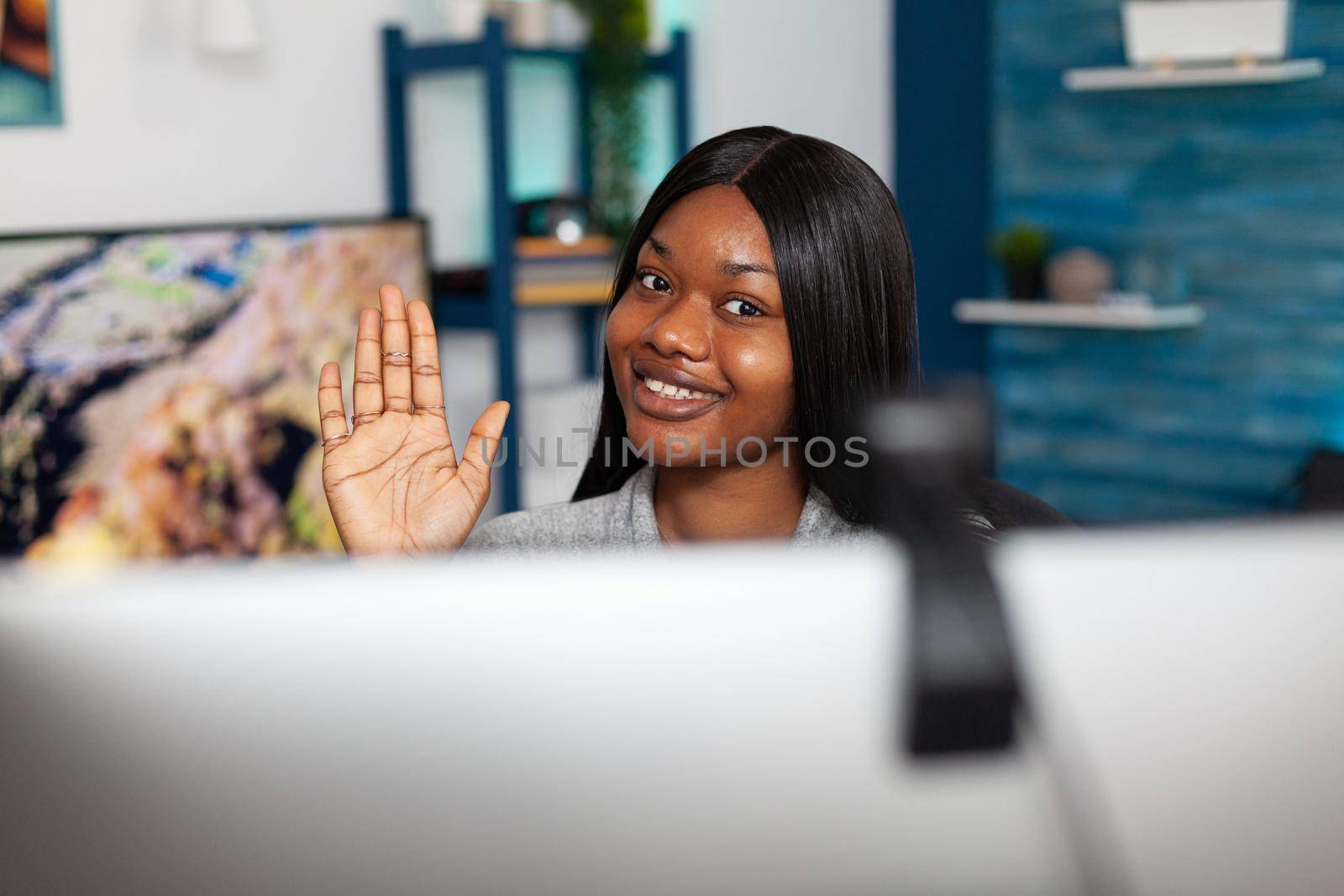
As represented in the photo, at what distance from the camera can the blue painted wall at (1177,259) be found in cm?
367

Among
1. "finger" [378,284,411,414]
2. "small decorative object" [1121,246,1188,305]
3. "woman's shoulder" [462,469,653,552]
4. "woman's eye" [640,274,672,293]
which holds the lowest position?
"woman's shoulder" [462,469,653,552]

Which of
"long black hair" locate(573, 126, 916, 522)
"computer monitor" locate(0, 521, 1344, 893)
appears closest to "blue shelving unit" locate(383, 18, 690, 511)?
"long black hair" locate(573, 126, 916, 522)

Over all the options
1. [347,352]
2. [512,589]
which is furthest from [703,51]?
[512,589]

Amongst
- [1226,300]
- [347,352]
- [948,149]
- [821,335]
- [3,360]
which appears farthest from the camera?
[948,149]

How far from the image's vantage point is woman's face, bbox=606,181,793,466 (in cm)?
133

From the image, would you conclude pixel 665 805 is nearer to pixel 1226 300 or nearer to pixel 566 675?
pixel 566 675

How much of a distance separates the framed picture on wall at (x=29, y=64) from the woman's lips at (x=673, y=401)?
202 cm

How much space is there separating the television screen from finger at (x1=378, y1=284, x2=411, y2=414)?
1668mm

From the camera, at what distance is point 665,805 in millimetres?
483

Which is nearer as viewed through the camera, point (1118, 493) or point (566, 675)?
point (566, 675)

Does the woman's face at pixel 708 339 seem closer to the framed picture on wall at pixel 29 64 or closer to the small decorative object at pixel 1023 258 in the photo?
the framed picture on wall at pixel 29 64

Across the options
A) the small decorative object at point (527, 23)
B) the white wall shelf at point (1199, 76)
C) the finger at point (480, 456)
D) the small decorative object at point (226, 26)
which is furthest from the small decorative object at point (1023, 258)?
the finger at point (480, 456)

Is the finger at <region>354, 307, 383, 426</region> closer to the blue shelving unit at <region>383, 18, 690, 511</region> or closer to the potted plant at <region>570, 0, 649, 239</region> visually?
the blue shelving unit at <region>383, 18, 690, 511</region>

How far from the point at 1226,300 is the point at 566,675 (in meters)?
3.74
